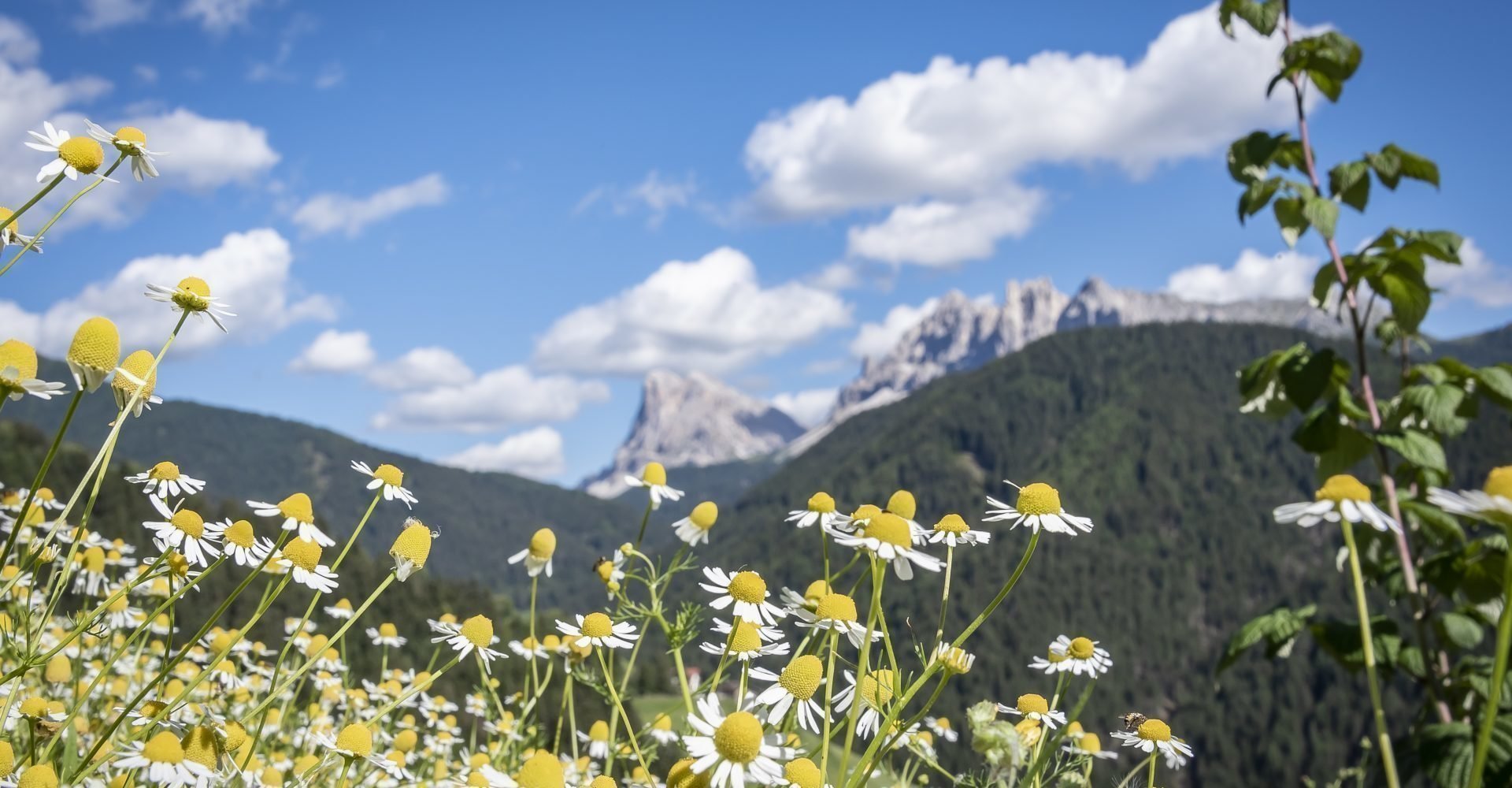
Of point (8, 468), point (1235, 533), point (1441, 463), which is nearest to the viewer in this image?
point (1441, 463)

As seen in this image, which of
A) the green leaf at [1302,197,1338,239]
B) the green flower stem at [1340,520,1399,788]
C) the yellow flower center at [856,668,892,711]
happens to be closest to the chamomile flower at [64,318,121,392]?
the yellow flower center at [856,668,892,711]

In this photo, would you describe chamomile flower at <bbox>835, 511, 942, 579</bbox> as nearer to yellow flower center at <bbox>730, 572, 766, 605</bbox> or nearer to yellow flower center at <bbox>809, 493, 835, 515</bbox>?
yellow flower center at <bbox>730, 572, 766, 605</bbox>

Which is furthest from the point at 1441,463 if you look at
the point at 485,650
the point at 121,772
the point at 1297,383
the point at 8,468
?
the point at 8,468

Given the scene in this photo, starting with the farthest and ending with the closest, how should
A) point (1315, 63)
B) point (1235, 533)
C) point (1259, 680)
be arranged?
1. point (1235, 533)
2. point (1259, 680)
3. point (1315, 63)

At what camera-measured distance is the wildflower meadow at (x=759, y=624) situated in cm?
195

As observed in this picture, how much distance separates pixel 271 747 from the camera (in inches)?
172

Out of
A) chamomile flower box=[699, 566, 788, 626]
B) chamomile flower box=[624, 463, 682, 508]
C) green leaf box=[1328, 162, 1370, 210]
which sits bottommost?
chamomile flower box=[699, 566, 788, 626]

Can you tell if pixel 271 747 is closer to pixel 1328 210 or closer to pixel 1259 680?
pixel 1328 210

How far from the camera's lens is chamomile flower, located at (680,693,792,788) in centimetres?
185

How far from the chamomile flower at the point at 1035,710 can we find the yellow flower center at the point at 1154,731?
0.77 feet

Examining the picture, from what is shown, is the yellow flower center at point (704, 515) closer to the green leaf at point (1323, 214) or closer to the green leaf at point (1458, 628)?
the green leaf at point (1458, 628)

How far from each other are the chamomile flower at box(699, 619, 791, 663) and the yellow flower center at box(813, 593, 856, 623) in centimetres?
23

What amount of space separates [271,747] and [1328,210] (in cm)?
545

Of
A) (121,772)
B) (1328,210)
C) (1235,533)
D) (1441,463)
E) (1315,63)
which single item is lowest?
(121,772)
